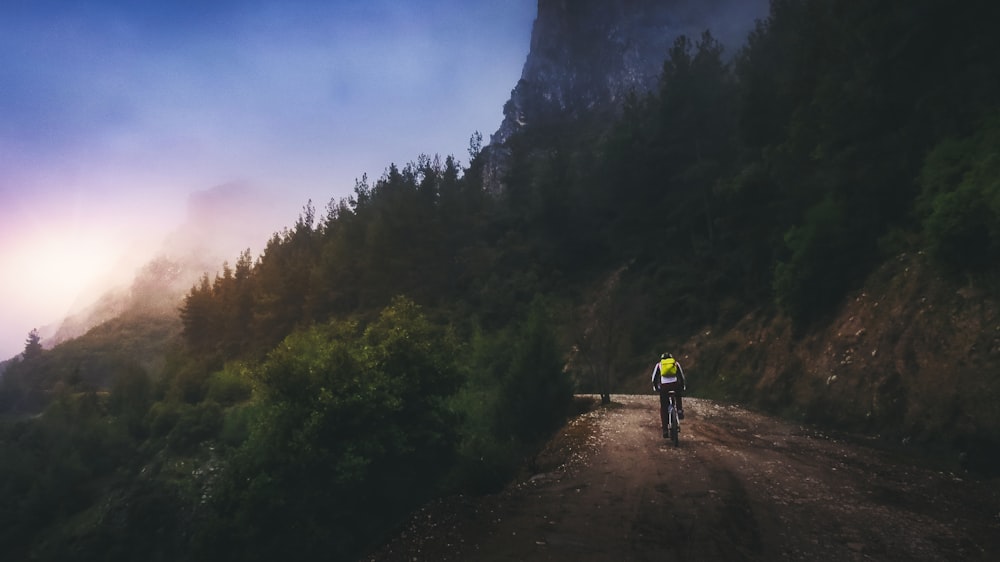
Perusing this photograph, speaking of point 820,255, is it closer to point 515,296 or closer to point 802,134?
point 802,134

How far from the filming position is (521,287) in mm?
55250

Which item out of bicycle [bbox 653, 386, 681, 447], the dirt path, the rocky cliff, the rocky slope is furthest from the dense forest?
the rocky cliff

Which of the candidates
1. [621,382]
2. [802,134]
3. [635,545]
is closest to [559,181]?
[621,382]

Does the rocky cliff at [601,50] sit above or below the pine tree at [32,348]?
above

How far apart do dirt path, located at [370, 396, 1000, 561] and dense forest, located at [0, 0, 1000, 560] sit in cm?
246

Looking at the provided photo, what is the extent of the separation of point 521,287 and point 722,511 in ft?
154

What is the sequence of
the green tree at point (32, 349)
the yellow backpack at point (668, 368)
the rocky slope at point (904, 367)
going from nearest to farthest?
the rocky slope at point (904, 367), the yellow backpack at point (668, 368), the green tree at point (32, 349)

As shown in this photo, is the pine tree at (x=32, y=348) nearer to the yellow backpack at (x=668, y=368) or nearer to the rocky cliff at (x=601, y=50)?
the rocky cliff at (x=601, y=50)

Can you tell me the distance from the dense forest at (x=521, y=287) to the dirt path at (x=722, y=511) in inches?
96.9

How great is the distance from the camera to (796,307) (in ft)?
74.8

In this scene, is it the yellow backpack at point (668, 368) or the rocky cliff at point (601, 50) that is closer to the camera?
the yellow backpack at point (668, 368)

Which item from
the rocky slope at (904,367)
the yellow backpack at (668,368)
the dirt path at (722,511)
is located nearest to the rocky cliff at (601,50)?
the rocky slope at (904,367)

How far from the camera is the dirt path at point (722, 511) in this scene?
714 centimetres

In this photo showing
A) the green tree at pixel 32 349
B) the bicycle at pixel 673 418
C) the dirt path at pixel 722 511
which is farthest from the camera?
the green tree at pixel 32 349
